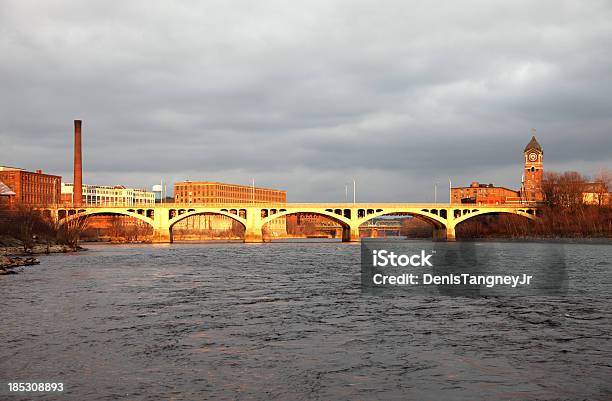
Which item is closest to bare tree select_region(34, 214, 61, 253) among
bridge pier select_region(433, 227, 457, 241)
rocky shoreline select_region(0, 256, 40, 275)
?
rocky shoreline select_region(0, 256, 40, 275)

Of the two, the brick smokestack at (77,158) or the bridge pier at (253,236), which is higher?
the brick smokestack at (77,158)

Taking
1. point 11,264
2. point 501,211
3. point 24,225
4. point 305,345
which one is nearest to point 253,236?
point 501,211

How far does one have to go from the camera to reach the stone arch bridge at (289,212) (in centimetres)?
12756

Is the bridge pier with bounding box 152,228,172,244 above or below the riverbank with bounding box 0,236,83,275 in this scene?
above

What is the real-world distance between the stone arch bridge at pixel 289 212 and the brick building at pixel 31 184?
1771 inches

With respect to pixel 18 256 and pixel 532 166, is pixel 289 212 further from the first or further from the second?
pixel 532 166

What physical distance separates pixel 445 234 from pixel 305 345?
403 ft

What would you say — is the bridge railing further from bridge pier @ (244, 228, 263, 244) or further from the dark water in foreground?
the dark water in foreground

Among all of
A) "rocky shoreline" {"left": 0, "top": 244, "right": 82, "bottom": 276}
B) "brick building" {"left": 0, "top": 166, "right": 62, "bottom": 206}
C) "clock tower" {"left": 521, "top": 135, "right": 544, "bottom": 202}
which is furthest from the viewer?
"clock tower" {"left": 521, "top": 135, "right": 544, "bottom": 202}

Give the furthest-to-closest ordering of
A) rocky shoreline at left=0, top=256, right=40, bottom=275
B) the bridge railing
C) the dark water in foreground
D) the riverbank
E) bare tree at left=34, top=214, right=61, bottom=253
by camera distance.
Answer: the bridge railing
bare tree at left=34, top=214, right=61, bottom=253
the riverbank
rocky shoreline at left=0, top=256, right=40, bottom=275
the dark water in foreground

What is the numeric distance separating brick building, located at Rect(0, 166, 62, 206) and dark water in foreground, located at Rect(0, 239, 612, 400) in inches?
5888

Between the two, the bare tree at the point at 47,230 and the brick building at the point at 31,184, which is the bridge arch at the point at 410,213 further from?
the brick building at the point at 31,184

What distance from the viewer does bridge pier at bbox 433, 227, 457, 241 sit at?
135 metres

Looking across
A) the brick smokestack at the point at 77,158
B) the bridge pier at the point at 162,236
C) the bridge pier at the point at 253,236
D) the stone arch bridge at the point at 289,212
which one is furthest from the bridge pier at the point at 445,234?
the brick smokestack at the point at 77,158
